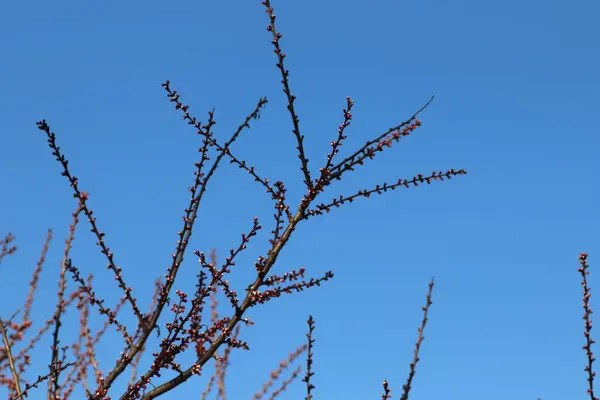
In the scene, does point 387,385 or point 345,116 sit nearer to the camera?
point 387,385

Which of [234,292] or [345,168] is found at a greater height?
[345,168]

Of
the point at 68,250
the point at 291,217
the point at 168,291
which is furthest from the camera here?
the point at 68,250

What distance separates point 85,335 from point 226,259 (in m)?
5.84

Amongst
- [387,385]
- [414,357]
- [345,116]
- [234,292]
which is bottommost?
[387,385]

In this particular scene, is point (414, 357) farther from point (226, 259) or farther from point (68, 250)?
point (68, 250)

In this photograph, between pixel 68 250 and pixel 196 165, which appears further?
pixel 68 250

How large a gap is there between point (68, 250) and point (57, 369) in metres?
1.58

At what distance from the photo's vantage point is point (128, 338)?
4.59m

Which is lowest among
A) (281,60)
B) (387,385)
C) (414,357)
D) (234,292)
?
(387,385)

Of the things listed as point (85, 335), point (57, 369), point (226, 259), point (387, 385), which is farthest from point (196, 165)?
point (85, 335)

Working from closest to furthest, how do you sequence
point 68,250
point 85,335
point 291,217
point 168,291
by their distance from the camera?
point 168,291 < point 291,217 < point 68,250 < point 85,335

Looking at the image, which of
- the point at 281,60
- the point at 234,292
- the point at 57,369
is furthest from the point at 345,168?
the point at 57,369

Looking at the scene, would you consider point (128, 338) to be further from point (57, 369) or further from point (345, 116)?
point (345, 116)

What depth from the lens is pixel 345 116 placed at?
4.81 metres
